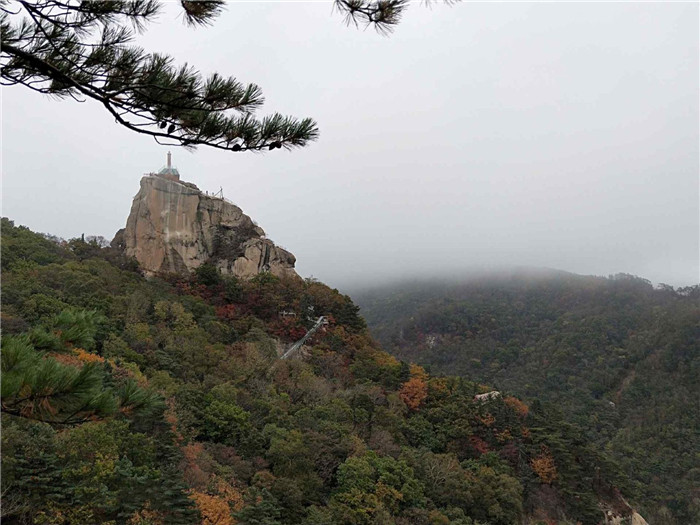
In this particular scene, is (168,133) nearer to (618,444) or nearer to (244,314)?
(244,314)

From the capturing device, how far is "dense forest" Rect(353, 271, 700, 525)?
21.8m

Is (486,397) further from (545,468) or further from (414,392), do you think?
(545,468)

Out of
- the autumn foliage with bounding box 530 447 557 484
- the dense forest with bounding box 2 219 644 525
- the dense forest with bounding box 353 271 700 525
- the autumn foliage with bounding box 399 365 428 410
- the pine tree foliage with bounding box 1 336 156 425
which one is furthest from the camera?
the dense forest with bounding box 353 271 700 525

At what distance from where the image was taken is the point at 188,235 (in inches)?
936

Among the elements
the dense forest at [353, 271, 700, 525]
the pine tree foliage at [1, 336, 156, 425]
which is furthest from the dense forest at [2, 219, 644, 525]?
the dense forest at [353, 271, 700, 525]

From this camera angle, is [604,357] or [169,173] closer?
[169,173]

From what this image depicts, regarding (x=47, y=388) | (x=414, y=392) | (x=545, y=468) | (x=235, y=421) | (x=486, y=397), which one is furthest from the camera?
(x=486, y=397)

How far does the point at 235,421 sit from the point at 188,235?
1449cm

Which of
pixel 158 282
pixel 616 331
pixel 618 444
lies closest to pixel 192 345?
pixel 158 282

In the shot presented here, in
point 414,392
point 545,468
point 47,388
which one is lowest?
point 545,468

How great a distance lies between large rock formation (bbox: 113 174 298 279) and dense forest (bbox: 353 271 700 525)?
11.7 meters

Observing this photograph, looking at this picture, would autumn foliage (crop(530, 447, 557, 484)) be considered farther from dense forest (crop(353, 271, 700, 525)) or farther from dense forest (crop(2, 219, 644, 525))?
dense forest (crop(353, 271, 700, 525))

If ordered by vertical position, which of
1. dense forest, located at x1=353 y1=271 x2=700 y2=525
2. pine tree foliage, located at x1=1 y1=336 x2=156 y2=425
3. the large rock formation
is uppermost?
the large rock formation

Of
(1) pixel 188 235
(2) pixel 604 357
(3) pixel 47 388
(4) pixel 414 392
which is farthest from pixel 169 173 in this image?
(2) pixel 604 357
